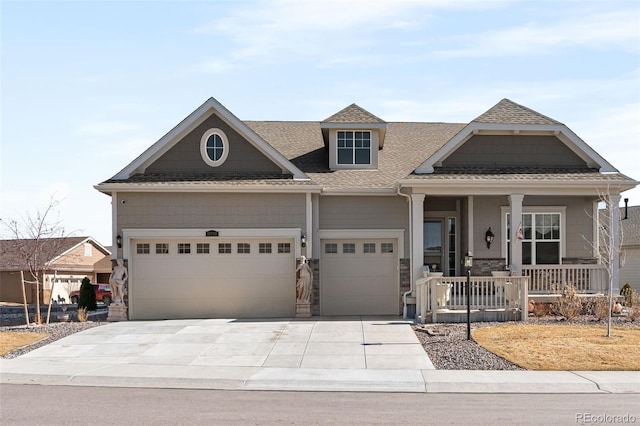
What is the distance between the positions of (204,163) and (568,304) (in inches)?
435

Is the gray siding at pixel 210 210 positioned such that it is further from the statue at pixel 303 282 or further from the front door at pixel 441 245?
the front door at pixel 441 245

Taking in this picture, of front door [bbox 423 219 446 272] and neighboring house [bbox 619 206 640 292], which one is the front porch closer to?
front door [bbox 423 219 446 272]

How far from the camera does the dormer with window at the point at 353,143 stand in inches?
868

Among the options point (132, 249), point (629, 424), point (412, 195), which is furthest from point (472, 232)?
point (629, 424)

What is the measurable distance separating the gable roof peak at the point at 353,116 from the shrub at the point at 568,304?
7.62 metres

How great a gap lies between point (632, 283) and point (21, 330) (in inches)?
1101

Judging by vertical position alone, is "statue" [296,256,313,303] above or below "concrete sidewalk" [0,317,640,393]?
above

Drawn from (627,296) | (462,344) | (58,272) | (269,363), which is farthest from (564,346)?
(58,272)

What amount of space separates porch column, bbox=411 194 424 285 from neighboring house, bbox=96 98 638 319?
33mm

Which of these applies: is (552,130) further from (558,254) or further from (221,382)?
(221,382)

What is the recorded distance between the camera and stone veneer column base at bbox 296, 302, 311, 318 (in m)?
Result: 19.7

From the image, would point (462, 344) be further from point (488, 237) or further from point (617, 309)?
point (488, 237)

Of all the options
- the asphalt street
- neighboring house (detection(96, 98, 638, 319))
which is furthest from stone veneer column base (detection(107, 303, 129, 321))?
the asphalt street

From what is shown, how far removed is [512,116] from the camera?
20.3m
